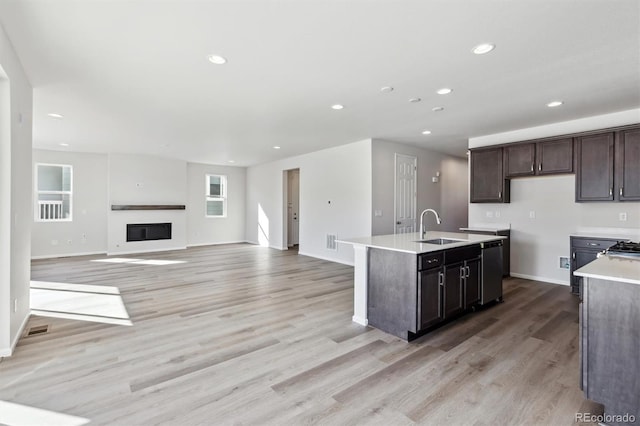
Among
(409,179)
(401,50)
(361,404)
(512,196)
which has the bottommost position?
(361,404)

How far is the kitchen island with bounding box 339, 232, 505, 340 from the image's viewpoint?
299 cm

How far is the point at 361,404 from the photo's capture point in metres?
2.04

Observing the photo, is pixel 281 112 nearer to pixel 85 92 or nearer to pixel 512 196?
pixel 85 92

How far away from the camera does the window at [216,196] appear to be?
10148mm

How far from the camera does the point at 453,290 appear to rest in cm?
335

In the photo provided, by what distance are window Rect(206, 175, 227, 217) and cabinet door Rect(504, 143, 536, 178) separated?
8138 millimetres

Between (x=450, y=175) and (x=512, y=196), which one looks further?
(x=450, y=175)

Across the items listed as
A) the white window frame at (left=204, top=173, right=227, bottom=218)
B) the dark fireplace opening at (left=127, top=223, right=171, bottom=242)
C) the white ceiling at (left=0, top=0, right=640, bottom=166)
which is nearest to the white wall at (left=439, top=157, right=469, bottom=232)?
the white ceiling at (left=0, top=0, right=640, bottom=166)

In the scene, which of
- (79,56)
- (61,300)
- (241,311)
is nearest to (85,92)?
(79,56)

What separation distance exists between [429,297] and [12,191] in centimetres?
389

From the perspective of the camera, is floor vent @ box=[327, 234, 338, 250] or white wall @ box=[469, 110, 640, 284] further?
floor vent @ box=[327, 234, 338, 250]

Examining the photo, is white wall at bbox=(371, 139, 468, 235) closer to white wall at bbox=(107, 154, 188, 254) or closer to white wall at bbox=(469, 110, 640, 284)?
white wall at bbox=(469, 110, 640, 284)

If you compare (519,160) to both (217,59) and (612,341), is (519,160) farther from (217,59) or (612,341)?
(217,59)

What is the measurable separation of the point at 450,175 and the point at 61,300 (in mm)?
8178
